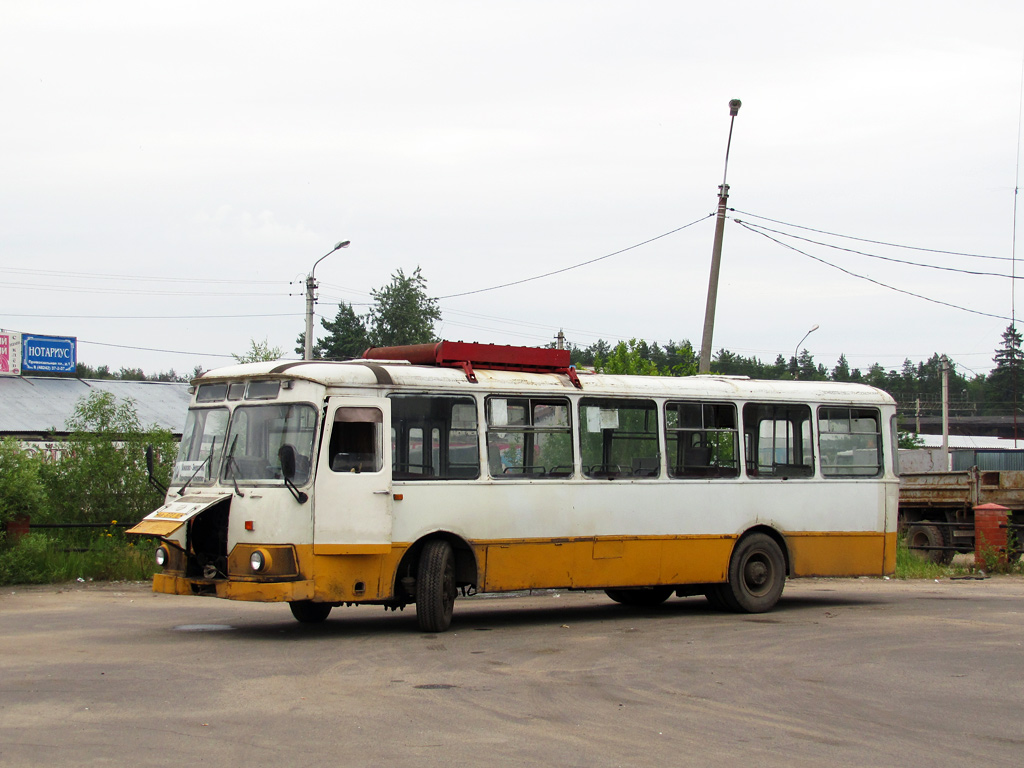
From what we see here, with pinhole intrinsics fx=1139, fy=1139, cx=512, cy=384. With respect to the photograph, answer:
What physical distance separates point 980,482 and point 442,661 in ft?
Answer: 67.0

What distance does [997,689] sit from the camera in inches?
373

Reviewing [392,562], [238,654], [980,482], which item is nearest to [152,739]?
[238,654]

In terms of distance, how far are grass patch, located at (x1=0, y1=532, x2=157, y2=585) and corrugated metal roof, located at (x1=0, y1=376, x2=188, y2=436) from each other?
25.1 metres

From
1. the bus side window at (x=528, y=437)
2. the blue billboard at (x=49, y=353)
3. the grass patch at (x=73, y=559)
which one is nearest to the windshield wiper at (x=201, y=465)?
the bus side window at (x=528, y=437)

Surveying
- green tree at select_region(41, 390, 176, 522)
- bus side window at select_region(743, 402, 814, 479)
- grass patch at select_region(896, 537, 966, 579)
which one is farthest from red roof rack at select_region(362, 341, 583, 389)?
grass patch at select_region(896, 537, 966, 579)

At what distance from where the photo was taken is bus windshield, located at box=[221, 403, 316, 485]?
11484mm

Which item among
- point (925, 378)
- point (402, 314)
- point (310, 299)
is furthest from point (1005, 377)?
point (310, 299)

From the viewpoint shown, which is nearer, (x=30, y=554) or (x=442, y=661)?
(x=442, y=661)

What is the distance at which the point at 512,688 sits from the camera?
9.05 meters

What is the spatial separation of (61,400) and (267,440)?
41.3 m

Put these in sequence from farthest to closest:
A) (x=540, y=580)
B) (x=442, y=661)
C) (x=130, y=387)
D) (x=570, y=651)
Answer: (x=130, y=387) → (x=540, y=580) → (x=570, y=651) → (x=442, y=661)

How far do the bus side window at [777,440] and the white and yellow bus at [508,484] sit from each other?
0.03 metres

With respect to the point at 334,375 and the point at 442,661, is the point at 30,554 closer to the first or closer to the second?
the point at 334,375

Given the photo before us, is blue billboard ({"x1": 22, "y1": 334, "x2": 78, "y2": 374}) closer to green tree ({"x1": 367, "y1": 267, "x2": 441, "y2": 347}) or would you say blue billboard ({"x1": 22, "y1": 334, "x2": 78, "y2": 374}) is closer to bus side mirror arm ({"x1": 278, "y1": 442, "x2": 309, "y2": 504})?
green tree ({"x1": 367, "y1": 267, "x2": 441, "y2": 347})
